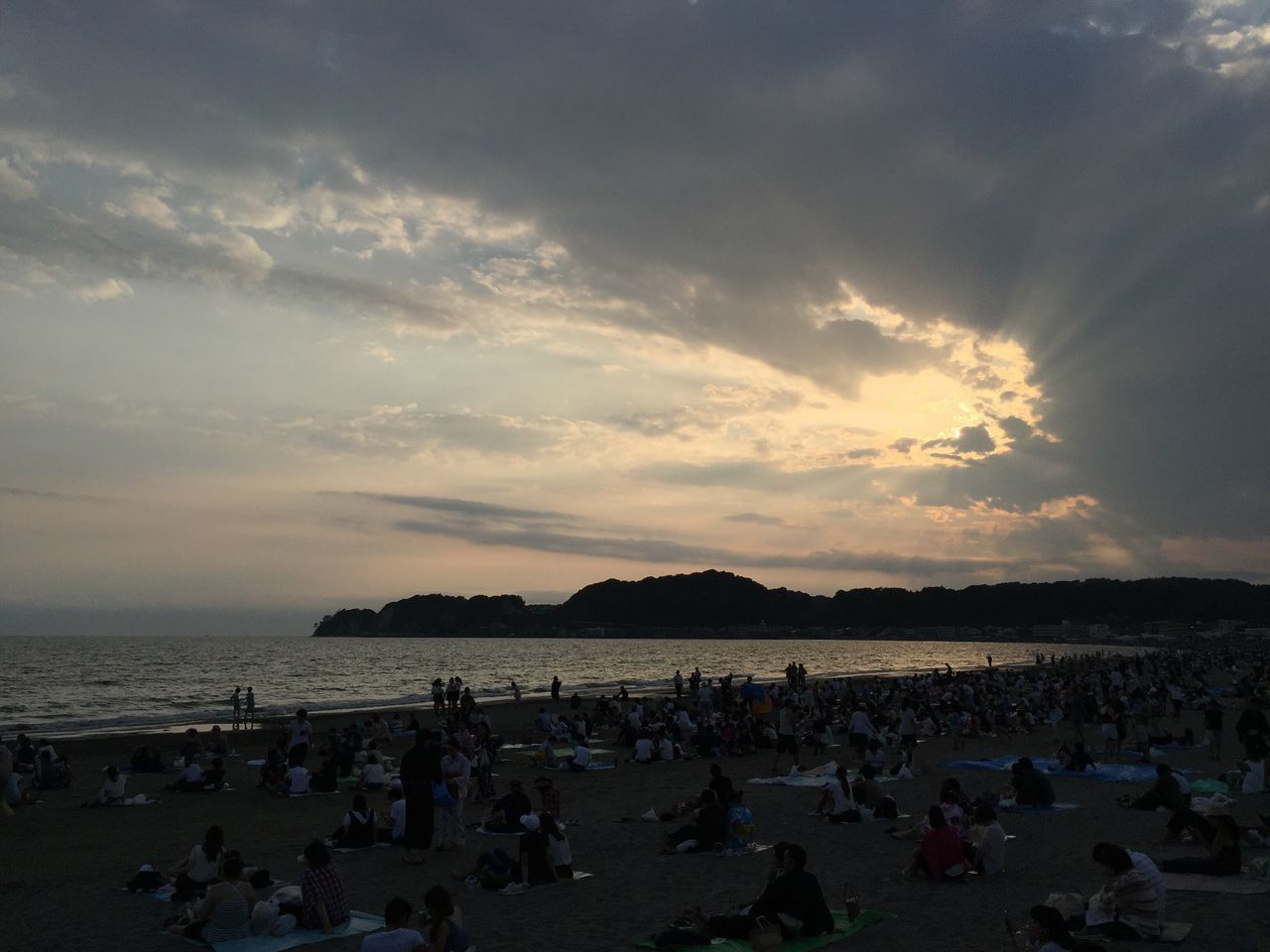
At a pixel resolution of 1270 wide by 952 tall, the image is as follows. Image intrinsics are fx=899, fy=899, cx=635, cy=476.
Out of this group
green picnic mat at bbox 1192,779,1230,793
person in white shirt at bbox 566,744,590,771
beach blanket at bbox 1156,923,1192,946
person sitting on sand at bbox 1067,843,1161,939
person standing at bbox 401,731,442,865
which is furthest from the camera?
person in white shirt at bbox 566,744,590,771

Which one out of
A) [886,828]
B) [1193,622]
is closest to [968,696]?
[886,828]

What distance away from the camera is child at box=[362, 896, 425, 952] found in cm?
699

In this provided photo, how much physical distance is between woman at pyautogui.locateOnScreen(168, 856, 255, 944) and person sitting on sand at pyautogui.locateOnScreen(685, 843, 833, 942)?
4332mm

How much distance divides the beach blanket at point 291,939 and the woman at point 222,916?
Answer: 8 centimetres

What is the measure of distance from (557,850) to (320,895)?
3.14 m

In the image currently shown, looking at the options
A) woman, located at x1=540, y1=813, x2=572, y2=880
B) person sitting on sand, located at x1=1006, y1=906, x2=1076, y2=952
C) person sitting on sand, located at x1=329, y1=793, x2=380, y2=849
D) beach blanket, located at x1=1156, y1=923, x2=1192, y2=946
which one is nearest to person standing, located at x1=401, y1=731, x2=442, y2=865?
person sitting on sand, located at x1=329, y1=793, x2=380, y2=849

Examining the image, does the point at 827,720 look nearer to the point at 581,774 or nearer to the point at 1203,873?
the point at 581,774

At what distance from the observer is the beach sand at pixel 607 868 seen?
8.83m

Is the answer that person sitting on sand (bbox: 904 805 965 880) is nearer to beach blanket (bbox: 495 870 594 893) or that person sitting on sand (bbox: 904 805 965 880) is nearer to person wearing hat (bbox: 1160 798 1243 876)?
person wearing hat (bbox: 1160 798 1243 876)

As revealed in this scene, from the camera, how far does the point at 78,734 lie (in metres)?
35.9

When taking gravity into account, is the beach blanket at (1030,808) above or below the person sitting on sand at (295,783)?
above

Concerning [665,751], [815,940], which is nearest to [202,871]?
[815,940]

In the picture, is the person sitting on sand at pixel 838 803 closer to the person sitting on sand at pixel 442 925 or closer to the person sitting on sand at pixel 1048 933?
the person sitting on sand at pixel 1048 933

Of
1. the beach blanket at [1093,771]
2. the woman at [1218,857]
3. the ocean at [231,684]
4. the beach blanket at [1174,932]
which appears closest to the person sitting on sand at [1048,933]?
the beach blanket at [1174,932]
